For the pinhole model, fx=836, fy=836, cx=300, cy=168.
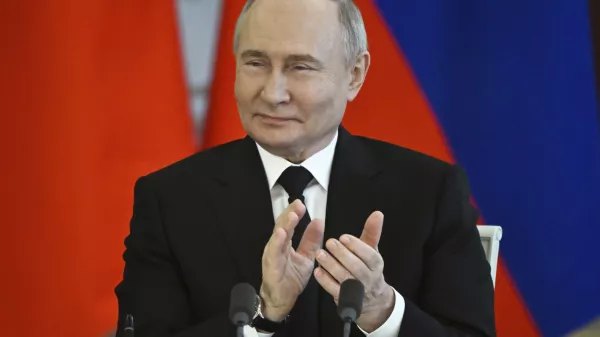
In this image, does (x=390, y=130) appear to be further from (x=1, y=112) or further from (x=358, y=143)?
(x=1, y=112)

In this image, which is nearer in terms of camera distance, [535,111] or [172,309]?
[172,309]

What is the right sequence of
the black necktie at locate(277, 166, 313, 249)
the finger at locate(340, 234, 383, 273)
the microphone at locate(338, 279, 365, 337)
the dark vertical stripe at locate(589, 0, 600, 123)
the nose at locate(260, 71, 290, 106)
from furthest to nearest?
the dark vertical stripe at locate(589, 0, 600, 123) < the black necktie at locate(277, 166, 313, 249) < the nose at locate(260, 71, 290, 106) < the finger at locate(340, 234, 383, 273) < the microphone at locate(338, 279, 365, 337)

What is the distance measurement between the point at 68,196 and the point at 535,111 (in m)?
1.46

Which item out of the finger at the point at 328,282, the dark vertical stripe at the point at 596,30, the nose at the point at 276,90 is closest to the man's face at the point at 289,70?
the nose at the point at 276,90

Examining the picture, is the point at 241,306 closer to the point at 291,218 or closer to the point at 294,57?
the point at 291,218

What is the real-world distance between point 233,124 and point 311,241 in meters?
1.17

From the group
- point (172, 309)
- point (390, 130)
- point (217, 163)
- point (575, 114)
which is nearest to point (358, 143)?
point (217, 163)

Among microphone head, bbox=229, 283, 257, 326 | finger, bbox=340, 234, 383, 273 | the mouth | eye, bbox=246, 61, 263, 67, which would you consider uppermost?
eye, bbox=246, 61, 263, 67

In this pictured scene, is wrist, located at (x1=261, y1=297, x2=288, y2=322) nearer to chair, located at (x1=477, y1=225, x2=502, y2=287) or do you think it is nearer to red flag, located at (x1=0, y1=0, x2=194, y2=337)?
chair, located at (x1=477, y1=225, x2=502, y2=287)

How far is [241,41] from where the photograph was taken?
5.89 ft

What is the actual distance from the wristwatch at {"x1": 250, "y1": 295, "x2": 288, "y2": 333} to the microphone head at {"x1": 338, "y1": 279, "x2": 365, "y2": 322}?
35 centimetres

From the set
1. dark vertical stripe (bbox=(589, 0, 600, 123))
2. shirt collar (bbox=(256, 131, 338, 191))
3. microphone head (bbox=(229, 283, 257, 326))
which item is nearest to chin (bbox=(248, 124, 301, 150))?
shirt collar (bbox=(256, 131, 338, 191))

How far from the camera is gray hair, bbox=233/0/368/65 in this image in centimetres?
179

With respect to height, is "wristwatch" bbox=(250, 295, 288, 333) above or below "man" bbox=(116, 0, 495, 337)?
below
